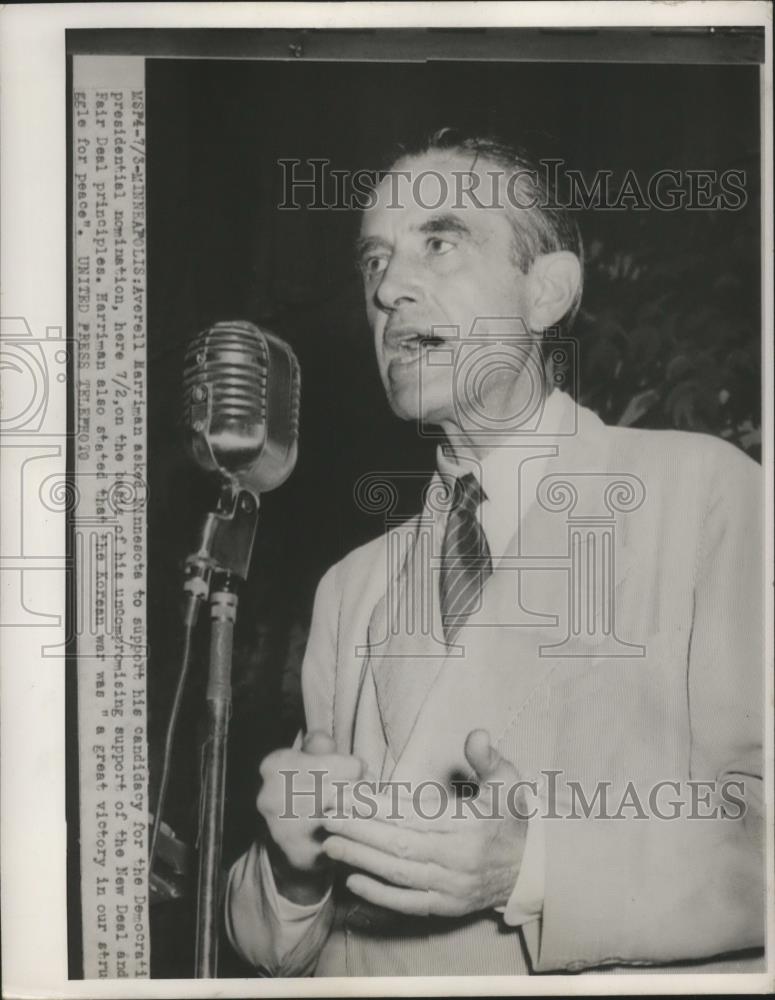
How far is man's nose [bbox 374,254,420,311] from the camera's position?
1669mm

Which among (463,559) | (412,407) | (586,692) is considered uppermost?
(412,407)

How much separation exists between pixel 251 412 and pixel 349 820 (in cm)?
72

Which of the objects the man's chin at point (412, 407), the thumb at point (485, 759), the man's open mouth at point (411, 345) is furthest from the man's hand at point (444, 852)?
the man's open mouth at point (411, 345)

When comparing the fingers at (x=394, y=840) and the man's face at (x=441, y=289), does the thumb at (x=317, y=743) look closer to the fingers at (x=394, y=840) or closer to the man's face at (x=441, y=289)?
the fingers at (x=394, y=840)

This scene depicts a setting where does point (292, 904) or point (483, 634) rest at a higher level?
point (483, 634)

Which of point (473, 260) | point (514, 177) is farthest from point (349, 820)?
point (514, 177)

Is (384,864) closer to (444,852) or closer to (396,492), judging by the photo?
(444,852)

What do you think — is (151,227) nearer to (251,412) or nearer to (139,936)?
(251,412)

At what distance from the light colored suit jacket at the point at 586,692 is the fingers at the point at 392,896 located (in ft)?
0.10

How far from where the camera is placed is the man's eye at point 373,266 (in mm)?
1679

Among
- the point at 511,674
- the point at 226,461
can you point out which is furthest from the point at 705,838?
the point at 226,461

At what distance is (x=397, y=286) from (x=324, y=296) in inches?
5.1

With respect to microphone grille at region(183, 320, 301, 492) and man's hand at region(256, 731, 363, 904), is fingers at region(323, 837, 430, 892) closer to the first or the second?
man's hand at region(256, 731, 363, 904)

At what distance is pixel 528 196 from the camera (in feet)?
5.52
